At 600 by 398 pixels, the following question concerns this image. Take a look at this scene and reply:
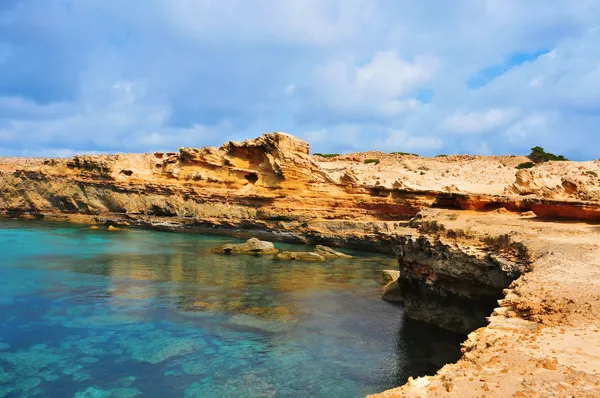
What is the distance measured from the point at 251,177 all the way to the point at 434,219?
23.8 metres

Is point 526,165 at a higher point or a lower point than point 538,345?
higher

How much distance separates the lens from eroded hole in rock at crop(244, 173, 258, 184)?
38.5 metres

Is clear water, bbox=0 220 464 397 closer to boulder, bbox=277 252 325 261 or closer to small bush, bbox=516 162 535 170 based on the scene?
boulder, bbox=277 252 325 261

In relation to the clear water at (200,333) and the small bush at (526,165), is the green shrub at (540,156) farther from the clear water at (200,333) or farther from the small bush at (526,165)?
the clear water at (200,333)

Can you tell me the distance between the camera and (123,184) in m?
41.0

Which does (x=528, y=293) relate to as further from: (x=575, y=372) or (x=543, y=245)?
(x=543, y=245)

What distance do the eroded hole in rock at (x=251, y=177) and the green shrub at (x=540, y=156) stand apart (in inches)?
1649

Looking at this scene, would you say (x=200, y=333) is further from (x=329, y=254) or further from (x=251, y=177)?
(x=251, y=177)

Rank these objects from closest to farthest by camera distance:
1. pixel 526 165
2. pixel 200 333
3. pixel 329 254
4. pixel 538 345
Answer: pixel 538 345
pixel 200 333
pixel 329 254
pixel 526 165

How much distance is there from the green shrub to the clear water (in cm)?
4885

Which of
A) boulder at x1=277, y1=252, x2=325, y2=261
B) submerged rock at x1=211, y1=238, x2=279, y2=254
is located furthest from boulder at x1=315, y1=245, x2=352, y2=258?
submerged rock at x1=211, y1=238, x2=279, y2=254

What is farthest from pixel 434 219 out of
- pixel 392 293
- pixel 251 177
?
pixel 251 177

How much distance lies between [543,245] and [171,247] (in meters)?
24.1

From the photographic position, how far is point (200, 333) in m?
13.3
